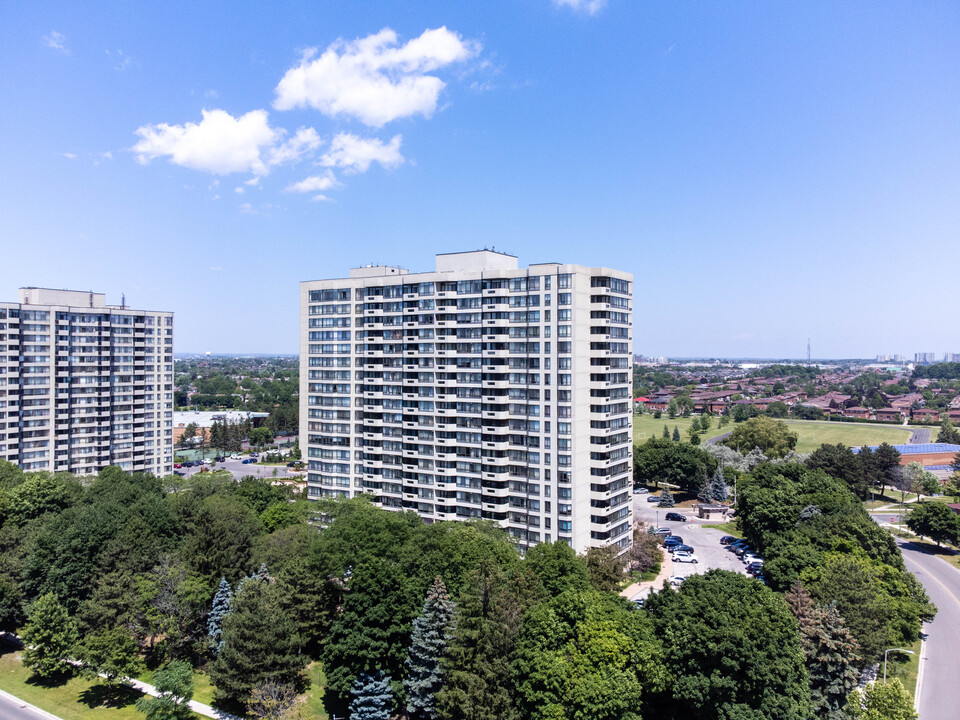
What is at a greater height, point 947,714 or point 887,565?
point 887,565

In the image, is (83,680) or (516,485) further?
(516,485)

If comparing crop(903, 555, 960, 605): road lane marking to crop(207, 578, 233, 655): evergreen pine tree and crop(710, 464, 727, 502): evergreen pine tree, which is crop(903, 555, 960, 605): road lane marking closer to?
crop(710, 464, 727, 502): evergreen pine tree

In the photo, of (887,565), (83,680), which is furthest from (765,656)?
(83,680)

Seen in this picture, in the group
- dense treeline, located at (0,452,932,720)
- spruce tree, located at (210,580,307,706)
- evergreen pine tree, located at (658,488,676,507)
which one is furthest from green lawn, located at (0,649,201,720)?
evergreen pine tree, located at (658,488,676,507)

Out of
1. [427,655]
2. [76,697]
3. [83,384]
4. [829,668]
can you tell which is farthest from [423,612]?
[83,384]

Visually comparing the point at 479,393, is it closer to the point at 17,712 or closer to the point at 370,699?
the point at 370,699

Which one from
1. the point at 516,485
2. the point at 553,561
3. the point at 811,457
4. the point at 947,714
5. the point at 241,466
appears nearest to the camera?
the point at 947,714

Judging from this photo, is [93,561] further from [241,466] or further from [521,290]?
[241,466]

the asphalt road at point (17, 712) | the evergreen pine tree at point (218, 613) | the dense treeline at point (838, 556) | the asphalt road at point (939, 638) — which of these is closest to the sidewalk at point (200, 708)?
the evergreen pine tree at point (218, 613)

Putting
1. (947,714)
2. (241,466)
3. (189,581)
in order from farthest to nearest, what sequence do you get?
(241,466), (189,581), (947,714)
